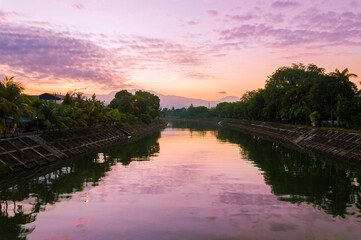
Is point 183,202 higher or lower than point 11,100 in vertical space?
lower

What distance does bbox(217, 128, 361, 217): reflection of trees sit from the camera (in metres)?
23.9

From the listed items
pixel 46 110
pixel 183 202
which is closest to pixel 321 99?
pixel 183 202

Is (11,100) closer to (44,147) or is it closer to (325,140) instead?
(44,147)

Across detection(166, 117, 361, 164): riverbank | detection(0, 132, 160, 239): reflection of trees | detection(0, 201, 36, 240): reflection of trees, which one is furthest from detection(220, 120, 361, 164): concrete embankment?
detection(0, 201, 36, 240): reflection of trees

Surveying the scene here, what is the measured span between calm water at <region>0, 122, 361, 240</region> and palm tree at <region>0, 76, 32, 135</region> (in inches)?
293

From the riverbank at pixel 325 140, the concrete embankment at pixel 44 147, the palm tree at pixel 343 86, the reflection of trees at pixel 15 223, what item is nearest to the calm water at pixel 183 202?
the reflection of trees at pixel 15 223

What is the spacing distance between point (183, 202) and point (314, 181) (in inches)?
659

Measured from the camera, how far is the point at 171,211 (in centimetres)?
2105

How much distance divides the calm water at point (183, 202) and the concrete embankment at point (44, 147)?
9.19ft

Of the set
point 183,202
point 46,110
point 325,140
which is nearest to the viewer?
point 183,202

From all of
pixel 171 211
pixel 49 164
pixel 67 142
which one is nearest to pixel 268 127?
pixel 67 142

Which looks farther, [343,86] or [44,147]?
[343,86]

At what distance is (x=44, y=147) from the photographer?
42562 mm

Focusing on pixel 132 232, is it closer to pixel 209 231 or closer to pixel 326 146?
pixel 209 231
